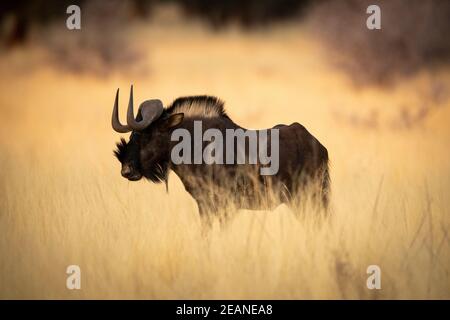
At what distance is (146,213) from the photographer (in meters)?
8.80

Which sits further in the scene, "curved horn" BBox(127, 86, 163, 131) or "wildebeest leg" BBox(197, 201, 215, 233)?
"curved horn" BBox(127, 86, 163, 131)

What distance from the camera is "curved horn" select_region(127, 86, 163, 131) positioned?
898cm

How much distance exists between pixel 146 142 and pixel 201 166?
0.65 meters

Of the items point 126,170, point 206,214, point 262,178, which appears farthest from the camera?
point 262,178

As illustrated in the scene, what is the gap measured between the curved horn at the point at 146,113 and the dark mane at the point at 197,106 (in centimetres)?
18

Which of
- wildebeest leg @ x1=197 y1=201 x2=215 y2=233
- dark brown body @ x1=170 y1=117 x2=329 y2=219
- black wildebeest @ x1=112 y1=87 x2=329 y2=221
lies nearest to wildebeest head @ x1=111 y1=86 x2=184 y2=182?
black wildebeest @ x1=112 y1=87 x2=329 y2=221

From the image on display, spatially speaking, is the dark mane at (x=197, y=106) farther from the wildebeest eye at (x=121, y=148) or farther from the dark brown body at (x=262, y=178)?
the wildebeest eye at (x=121, y=148)

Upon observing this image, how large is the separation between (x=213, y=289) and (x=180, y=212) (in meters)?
1.81

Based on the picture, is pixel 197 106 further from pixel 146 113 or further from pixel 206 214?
pixel 206 214

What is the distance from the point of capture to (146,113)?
912 centimetres

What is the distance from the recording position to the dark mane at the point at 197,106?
9.31m

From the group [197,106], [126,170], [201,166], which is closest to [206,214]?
[201,166]

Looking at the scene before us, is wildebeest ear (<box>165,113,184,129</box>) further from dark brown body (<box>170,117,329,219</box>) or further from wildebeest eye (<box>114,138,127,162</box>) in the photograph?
wildebeest eye (<box>114,138,127,162</box>)

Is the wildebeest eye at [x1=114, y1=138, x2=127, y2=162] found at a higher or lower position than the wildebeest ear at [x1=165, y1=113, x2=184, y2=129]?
lower
